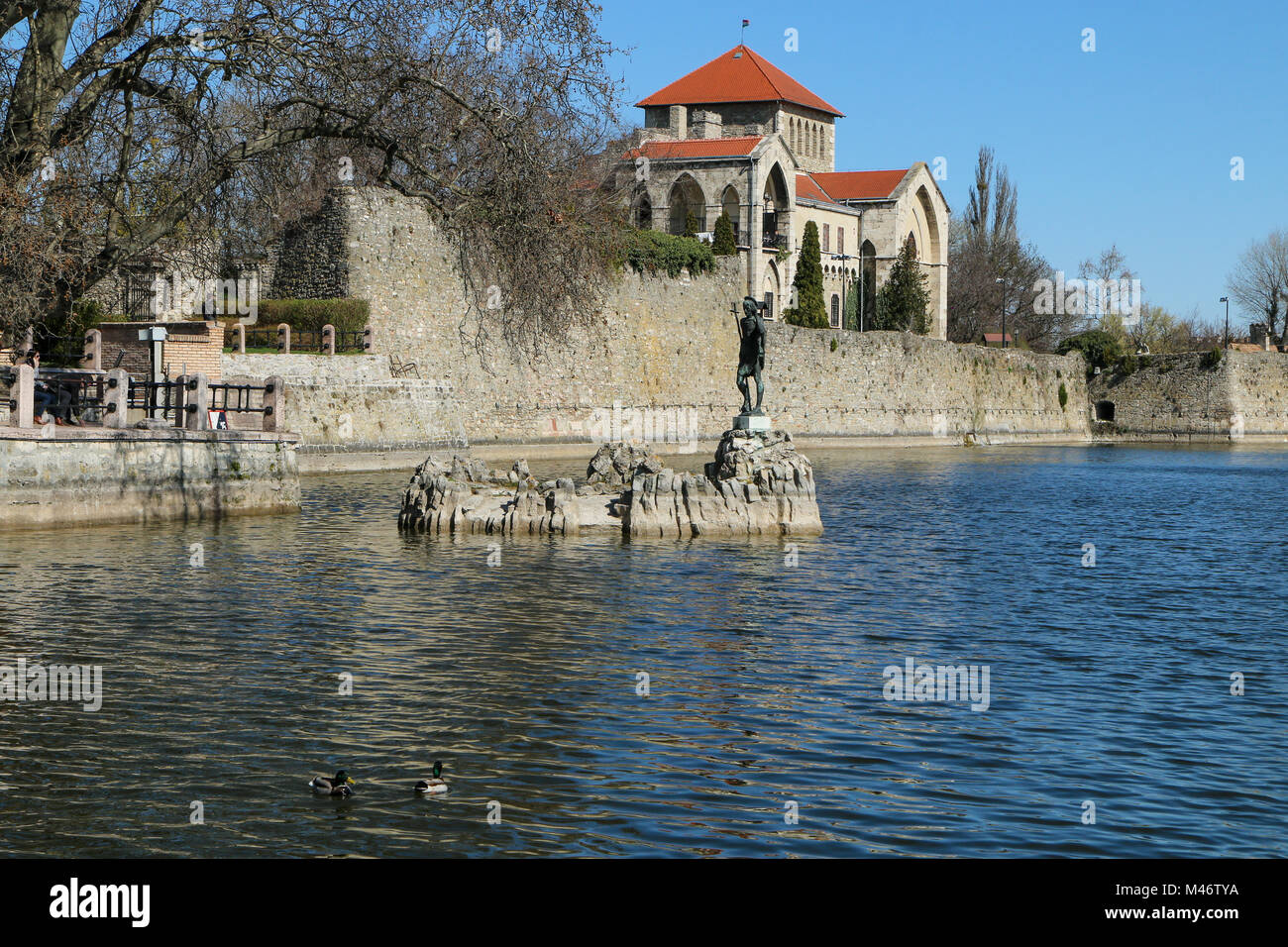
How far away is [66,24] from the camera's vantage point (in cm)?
1404

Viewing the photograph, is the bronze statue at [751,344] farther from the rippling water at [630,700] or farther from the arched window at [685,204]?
the arched window at [685,204]

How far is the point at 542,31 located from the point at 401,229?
79.5ft

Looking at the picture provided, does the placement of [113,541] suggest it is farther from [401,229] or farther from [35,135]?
[401,229]

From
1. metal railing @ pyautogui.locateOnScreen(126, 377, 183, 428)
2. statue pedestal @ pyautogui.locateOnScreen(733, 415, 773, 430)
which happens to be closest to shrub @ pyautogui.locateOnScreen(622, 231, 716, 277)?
statue pedestal @ pyautogui.locateOnScreen(733, 415, 773, 430)

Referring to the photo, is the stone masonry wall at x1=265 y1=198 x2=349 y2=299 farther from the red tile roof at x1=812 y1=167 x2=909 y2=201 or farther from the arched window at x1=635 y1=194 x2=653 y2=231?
the red tile roof at x1=812 y1=167 x2=909 y2=201

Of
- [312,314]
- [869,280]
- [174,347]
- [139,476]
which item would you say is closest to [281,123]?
[139,476]

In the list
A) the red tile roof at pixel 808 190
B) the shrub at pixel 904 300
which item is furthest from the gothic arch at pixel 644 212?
the shrub at pixel 904 300

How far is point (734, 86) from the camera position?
262 feet

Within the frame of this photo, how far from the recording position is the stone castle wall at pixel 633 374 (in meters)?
37.4

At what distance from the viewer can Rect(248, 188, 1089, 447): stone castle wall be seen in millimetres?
37406

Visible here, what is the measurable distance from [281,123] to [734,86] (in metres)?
66.8

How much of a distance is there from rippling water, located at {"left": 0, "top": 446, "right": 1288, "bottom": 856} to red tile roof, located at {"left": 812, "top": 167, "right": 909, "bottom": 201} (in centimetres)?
5780

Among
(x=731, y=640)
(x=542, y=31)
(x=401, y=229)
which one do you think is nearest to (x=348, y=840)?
(x=731, y=640)

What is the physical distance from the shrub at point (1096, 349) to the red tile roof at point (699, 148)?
25.1 metres
